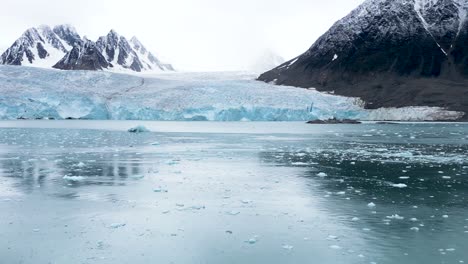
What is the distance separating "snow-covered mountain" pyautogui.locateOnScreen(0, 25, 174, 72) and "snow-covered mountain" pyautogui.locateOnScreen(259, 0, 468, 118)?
2871 inches

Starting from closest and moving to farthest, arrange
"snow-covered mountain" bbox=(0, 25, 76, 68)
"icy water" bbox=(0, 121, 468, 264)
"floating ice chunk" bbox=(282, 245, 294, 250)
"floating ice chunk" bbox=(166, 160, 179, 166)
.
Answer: "icy water" bbox=(0, 121, 468, 264) → "floating ice chunk" bbox=(282, 245, 294, 250) → "floating ice chunk" bbox=(166, 160, 179, 166) → "snow-covered mountain" bbox=(0, 25, 76, 68)

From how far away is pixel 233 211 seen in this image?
9.94 meters

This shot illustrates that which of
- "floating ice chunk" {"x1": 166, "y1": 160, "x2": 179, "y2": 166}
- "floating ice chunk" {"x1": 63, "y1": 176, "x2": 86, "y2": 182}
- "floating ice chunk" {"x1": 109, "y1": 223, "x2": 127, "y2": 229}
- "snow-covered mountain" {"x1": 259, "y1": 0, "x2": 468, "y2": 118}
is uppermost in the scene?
"snow-covered mountain" {"x1": 259, "y1": 0, "x2": 468, "y2": 118}

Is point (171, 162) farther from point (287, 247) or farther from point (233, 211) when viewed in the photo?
point (287, 247)

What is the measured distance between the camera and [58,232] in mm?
8312

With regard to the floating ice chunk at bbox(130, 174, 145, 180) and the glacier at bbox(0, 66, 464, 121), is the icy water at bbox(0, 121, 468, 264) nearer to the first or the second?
the floating ice chunk at bbox(130, 174, 145, 180)

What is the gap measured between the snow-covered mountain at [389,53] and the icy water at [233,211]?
78.7 meters

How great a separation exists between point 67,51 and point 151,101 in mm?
138142

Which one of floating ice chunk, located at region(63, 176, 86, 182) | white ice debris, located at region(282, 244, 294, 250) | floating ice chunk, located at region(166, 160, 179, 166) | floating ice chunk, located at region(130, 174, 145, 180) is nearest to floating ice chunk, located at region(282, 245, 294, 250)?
white ice debris, located at region(282, 244, 294, 250)

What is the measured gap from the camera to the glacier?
57.9m

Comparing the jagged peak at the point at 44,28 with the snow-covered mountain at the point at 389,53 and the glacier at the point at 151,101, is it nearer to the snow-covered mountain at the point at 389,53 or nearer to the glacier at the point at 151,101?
the snow-covered mountain at the point at 389,53

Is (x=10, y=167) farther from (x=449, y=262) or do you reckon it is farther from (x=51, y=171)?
(x=449, y=262)

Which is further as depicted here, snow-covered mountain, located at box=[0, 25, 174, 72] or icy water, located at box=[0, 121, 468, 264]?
snow-covered mountain, located at box=[0, 25, 174, 72]

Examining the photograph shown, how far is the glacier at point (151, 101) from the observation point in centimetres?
5788
